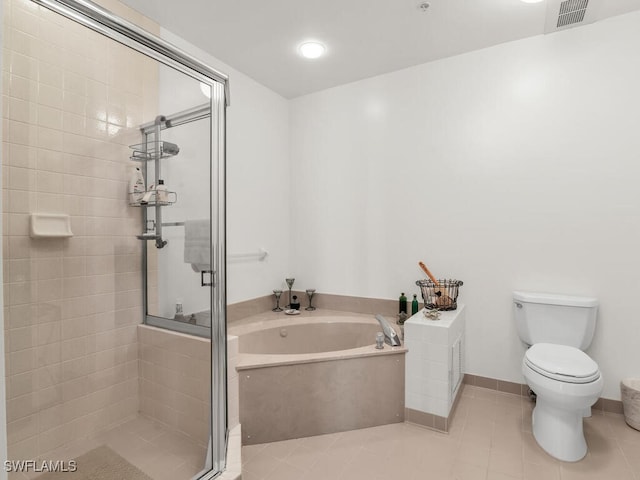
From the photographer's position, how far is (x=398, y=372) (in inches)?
83.6

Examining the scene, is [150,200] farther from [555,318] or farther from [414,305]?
[555,318]

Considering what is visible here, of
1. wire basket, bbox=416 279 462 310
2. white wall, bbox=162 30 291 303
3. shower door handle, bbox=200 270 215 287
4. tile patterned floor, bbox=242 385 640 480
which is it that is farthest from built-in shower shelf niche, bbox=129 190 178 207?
wire basket, bbox=416 279 462 310

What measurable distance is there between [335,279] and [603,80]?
2.37 meters

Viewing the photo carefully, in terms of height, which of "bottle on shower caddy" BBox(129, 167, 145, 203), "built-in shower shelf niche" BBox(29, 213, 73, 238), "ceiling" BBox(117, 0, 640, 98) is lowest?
"built-in shower shelf niche" BBox(29, 213, 73, 238)

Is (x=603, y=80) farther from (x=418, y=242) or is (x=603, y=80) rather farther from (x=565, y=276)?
(x=418, y=242)

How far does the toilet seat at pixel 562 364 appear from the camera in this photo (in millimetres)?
1672

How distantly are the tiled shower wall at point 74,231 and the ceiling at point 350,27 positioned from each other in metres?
0.51

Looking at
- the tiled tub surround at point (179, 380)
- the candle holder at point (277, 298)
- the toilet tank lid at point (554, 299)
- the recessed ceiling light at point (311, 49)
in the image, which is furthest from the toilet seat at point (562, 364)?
the recessed ceiling light at point (311, 49)

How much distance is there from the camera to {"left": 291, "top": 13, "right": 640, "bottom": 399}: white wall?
215cm

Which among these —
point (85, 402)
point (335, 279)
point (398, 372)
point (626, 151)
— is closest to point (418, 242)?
point (335, 279)

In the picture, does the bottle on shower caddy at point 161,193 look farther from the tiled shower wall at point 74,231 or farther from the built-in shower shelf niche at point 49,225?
the built-in shower shelf niche at point 49,225

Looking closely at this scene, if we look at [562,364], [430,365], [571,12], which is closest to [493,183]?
[571,12]

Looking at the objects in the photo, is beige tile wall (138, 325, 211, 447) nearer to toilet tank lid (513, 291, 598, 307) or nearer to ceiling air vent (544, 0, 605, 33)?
toilet tank lid (513, 291, 598, 307)

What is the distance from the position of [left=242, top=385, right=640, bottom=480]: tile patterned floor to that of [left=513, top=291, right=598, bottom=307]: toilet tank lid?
72cm
